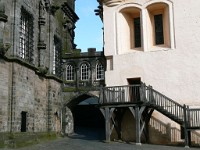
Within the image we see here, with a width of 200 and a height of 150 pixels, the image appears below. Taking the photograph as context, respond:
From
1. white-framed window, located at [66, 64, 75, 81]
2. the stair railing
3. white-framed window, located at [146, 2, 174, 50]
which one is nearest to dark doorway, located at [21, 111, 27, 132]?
the stair railing

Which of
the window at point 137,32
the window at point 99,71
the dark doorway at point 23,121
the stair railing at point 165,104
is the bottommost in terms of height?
the dark doorway at point 23,121

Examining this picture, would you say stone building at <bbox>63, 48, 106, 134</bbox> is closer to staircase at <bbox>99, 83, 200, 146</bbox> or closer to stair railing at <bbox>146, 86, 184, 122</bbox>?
staircase at <bbox>99, 83, 200, 146</bbox>

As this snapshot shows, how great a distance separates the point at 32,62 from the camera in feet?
69.1

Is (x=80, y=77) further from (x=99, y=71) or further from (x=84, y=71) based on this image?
(x=99, y=71)

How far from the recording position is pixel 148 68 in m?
20.7

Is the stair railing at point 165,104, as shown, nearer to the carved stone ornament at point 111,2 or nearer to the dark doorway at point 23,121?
the carved stone ornament at point 111,2

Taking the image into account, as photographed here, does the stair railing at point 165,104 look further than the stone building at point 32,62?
Yes

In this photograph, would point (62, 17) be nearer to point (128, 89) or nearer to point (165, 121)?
point (128, 89)

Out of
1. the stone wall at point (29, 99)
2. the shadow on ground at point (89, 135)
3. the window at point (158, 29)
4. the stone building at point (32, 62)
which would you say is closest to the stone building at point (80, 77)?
the stone building at point (32, 62)

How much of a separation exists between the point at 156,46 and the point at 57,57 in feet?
26.8

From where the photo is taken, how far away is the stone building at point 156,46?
1980 centimetres

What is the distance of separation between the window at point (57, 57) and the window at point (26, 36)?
4.60 m

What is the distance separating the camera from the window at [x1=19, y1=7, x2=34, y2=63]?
20.1 m

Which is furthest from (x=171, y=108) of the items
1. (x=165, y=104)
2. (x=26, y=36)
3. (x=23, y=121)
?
(x=26, y=36)
